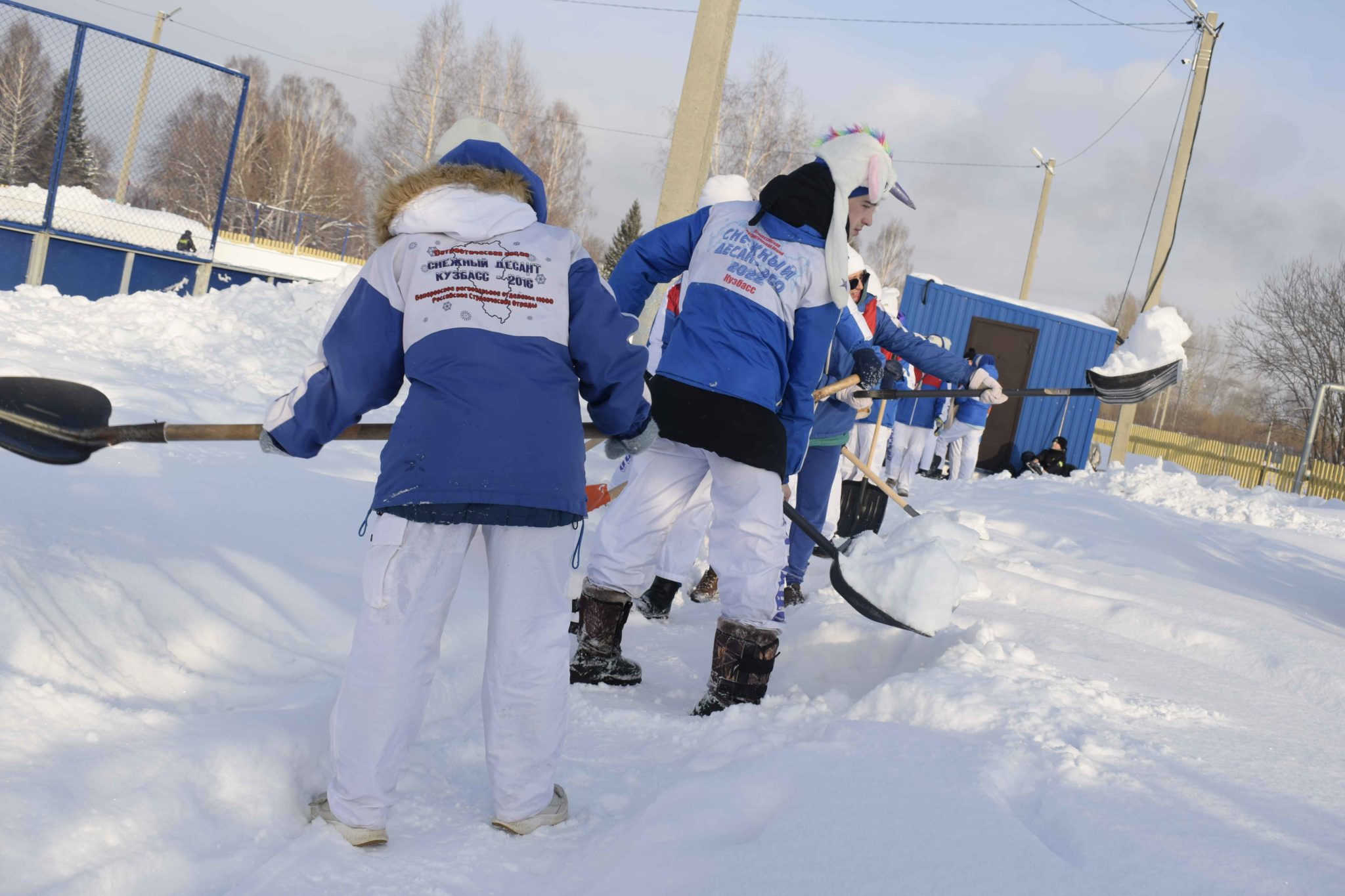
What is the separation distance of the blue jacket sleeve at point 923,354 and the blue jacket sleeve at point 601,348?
66.3 inches

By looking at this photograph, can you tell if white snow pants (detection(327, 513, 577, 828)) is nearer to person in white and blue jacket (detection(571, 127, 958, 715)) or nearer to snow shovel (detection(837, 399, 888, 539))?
person in white and blue jacket (detection(571, 127, 958, 715))

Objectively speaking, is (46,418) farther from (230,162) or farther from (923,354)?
(230,162)

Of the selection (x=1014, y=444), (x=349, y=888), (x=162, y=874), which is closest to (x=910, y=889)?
(x=349, y=888)

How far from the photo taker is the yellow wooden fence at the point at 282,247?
1962 centimetres

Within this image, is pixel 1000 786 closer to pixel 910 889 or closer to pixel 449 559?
pixel 910 889

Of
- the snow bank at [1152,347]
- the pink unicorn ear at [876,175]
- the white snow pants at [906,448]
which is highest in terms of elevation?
the pink unicorn ear at [876,175]

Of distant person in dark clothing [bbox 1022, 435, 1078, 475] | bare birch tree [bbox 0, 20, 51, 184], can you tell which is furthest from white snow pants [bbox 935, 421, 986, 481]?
bare birch tree [bbox 0, 20, 51, 184]

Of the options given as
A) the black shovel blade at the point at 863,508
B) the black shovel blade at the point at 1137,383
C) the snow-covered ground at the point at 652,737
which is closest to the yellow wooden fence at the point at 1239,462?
the black shovel blade at the point at 863,508

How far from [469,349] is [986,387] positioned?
2.32 meters

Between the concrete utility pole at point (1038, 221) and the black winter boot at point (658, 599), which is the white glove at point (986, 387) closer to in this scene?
the black winter boot at point (658, 599)

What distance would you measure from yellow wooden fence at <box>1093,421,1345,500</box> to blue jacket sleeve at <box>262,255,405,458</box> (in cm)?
1393

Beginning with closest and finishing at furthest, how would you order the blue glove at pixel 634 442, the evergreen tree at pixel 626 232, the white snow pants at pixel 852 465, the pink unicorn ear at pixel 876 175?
the blue glove at pixel 634 442, the pink unicorn ear at pixel 876 175, the white snow pants at pixel 852 465, the evergreen tree at pixel 626 232

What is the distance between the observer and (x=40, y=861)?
5.08 feet

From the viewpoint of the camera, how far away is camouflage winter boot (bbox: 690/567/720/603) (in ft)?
13.7
